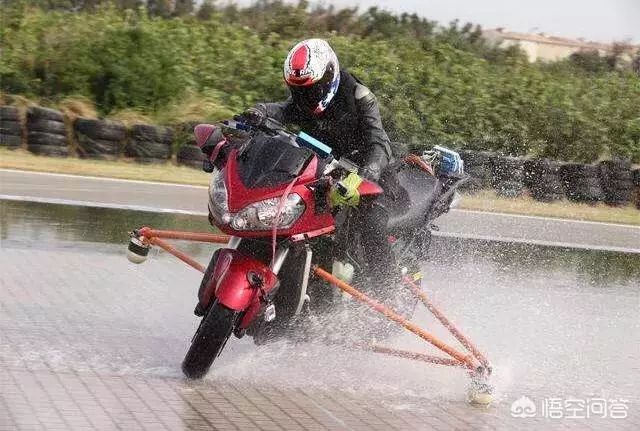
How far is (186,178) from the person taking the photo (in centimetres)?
1911

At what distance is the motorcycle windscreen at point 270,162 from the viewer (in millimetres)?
6160

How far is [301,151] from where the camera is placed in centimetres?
626

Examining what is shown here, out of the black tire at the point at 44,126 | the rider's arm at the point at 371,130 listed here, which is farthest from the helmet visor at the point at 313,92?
the black tire at the point at 44,126

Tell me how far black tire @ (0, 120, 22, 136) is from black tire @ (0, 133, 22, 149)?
59mm

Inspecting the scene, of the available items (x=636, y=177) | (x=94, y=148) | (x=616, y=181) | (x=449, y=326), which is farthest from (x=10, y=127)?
(x=449, y=326)

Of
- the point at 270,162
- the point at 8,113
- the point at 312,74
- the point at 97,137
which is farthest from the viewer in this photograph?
the point at 97,137

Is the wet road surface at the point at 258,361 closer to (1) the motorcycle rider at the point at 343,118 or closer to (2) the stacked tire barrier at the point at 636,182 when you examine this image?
(1) the motorcycle rider at the point at 343,118

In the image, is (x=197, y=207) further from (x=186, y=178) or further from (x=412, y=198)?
(x=412, y=198)

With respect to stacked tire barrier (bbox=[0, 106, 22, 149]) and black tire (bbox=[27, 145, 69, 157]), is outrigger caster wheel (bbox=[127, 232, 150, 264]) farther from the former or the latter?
stacked tire barrier (bbox=[0, 106, 22, 149])

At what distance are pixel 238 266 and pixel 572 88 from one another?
20504 millimetres

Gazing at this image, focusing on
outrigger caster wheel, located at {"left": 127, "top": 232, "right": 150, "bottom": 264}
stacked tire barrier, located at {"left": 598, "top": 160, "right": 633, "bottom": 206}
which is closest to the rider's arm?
outrigger caster wheel, located at {"left": 127, "top": 232, "right": 150, "bottom": 264}

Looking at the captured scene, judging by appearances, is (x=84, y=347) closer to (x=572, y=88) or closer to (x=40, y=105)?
(x=40, y=105)

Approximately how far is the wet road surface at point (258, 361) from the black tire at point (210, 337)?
141mm

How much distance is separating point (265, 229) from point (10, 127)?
14318 mm
